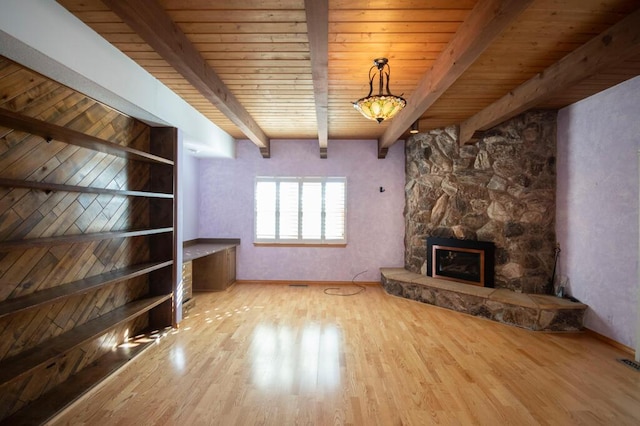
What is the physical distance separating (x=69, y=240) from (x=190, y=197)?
142 inches

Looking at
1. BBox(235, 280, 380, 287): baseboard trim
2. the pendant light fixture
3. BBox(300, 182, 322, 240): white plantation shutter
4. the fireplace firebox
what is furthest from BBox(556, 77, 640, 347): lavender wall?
BBox(300, 182, 322, 240): white plantation shutter

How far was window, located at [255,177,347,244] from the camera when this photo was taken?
19.6 ft

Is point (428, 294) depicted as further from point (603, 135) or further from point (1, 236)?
point (1, 236)

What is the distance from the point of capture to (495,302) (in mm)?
4039

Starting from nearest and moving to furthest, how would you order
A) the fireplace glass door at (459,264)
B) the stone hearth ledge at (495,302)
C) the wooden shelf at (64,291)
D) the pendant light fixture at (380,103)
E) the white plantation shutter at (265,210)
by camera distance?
the wooden shelf at (64,291), the pendant light fixture at (380,103), the stone hearth ledge at (495,302), the fireplace glass door at (459,264), the white plantation shutter at (265,210)

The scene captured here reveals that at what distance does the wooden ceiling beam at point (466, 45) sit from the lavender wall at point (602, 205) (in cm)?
206

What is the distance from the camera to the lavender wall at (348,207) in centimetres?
597

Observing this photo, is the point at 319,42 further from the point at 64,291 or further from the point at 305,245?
the point at 305,245

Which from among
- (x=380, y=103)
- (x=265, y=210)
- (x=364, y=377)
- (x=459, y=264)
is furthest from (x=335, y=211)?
(x=364, y=377)

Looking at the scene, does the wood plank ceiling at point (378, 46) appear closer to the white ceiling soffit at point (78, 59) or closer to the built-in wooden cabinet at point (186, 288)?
the white ceiling soffit at point (78, 59)

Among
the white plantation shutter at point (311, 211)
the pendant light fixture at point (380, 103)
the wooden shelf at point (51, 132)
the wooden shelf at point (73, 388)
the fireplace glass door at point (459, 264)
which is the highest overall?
the pendant light fixture at point (380, 103)

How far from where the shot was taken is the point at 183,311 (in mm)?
4184

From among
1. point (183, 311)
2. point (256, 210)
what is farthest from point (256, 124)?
point (183, 311)

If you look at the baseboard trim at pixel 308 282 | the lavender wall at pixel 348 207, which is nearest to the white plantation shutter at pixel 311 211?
the lavender wall at pixel 348 207
